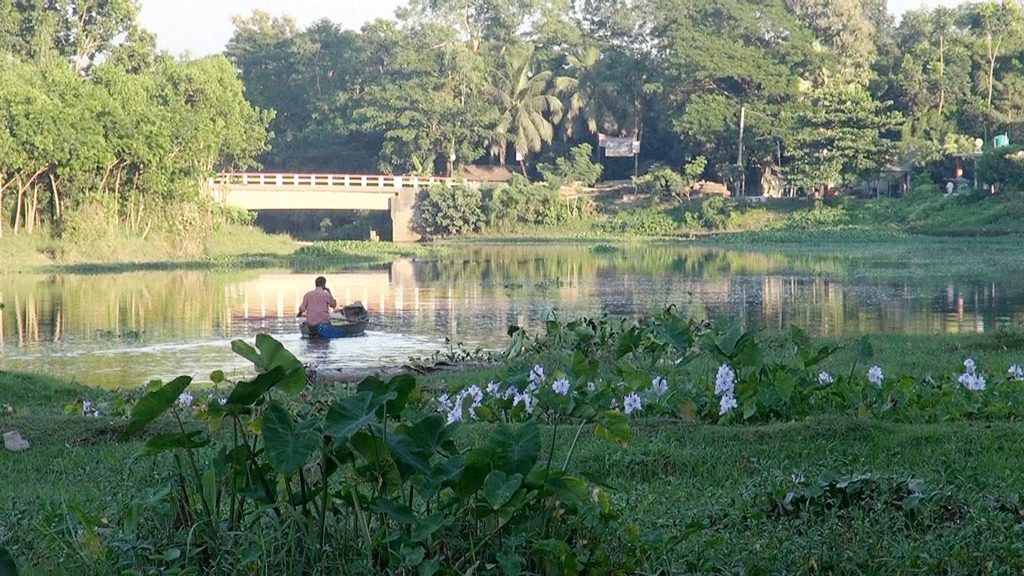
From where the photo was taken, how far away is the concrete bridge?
47.3 metres

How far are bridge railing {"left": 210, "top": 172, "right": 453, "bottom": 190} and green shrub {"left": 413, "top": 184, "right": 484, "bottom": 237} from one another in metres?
0.76

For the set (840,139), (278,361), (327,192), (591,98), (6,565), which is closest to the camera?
(6,565)

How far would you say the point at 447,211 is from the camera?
5016 centimetres

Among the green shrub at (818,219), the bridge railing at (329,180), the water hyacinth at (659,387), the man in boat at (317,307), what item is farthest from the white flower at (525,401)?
the bridge railing at (329,180)

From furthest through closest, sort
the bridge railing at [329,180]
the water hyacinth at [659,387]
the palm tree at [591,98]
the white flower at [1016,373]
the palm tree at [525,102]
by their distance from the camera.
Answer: the palm tree at [591,98]
the palm tree at [525,102]
the bridge railing at [329,180]
the white flower at [1016,373]
the water hyacinth at [659,387]

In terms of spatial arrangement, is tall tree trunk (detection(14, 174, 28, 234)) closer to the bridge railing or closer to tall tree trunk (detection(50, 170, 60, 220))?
tall tree trunk (detection(50, 170, 60, 220))

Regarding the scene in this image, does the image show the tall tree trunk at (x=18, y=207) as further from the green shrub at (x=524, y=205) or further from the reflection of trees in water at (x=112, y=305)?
the green shrub at (x=524, y=205)

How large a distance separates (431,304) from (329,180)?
93.3 feet

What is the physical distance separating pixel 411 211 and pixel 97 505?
4618cm

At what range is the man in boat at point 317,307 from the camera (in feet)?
53.4

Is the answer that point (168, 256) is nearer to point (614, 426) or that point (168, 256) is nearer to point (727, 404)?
point (727, 404)

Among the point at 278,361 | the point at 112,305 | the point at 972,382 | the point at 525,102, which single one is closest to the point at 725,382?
the point at 972,382

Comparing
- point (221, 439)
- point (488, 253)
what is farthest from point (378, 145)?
point (221, 439)

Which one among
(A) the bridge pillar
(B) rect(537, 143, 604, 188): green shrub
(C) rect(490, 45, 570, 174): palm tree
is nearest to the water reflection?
→ (A) the bridge pillar
